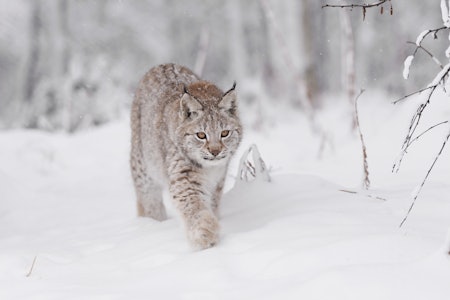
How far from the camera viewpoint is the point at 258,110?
1023 centimetres

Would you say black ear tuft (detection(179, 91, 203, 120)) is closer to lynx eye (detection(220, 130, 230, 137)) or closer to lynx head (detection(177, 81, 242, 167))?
lynx head (detection(177, 81, 242, 167))

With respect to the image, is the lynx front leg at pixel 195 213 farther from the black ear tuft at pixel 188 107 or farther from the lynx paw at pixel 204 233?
the black ear tuft at pixel 188 107

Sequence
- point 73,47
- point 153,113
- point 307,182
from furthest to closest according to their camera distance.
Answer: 1. point 73,47
2. point 153,113
3. point 307,182

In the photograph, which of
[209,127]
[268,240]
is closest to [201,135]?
[209,127]

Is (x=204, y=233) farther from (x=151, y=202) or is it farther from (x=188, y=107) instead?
(x=151, y=202)

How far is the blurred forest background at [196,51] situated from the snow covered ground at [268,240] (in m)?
3.29

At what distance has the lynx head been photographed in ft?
14.9

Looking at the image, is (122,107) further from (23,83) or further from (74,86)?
(23,83)

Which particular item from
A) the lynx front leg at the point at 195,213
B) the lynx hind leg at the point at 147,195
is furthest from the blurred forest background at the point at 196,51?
the lynx front leg at the point at 195,213

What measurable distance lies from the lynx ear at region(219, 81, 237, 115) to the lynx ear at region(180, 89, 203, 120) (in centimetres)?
17

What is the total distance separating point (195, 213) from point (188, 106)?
788 mm

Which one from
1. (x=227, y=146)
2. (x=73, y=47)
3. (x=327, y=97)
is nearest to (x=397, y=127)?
(x=227, y=146)

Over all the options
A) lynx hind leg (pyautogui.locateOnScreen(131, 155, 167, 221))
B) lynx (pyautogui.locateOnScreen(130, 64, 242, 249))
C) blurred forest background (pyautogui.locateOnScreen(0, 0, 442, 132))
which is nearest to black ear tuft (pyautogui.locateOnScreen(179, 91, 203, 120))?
lynx (pyautogui.locateOnScreen(130, 64, 242, 249))

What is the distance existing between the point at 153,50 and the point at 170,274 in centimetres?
2194
